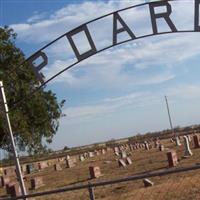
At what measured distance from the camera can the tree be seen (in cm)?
4095

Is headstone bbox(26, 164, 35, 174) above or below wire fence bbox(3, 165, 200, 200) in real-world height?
above

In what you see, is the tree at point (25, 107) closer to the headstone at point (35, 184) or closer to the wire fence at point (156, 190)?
the headstone at point (35, 184)

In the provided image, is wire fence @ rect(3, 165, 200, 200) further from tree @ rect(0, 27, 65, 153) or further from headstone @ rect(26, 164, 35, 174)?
headstone @ rect(26, 164, 35, 174)

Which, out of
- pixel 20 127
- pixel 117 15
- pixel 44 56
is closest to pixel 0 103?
pixel 44 56

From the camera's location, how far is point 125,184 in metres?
19.7

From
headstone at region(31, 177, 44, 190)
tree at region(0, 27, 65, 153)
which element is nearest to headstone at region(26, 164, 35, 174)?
tree at region(0, 27, 65, 153)

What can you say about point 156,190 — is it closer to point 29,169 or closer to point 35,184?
point 35,184

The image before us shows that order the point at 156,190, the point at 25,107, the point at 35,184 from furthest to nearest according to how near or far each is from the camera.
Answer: the point at 25,107
the point at 35,184
the point at 156,190

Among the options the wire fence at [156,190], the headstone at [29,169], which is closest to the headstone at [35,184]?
the wire fence at [156,190]

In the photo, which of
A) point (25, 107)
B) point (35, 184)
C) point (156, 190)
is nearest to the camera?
point (156, 190)

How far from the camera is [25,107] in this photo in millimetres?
44594

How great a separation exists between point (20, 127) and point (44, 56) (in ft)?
96.9

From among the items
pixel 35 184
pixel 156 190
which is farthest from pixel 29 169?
pixel 156 190

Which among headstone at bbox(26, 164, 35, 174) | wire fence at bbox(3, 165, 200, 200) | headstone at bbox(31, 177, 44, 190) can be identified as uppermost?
headstone at bbox(26, 164, 35, 174)
